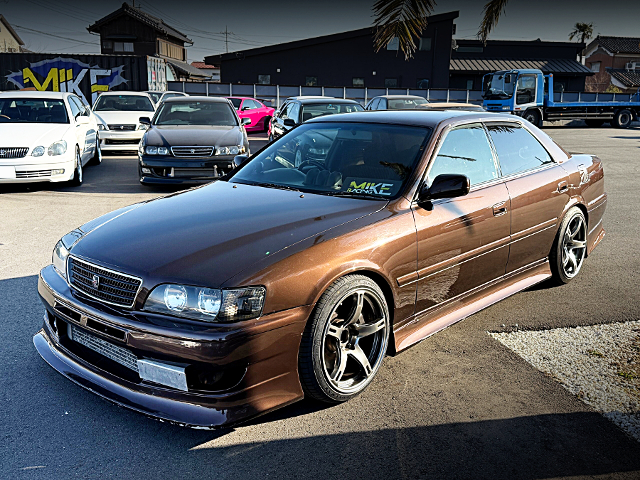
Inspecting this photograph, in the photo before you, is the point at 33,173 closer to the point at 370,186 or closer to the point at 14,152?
the point at 14,152

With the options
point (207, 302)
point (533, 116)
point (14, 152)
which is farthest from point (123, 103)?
point (533, 116)

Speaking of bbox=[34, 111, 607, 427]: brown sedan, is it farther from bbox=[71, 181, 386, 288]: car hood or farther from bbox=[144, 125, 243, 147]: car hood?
bbox=[144, 125, 243, 147]: car hood

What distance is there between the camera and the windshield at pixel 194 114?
11.3 metres

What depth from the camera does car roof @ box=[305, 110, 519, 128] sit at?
14.0ft

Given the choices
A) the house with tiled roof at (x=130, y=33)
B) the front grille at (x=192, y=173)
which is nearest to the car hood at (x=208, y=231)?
the front grille at (x=192, y=173)

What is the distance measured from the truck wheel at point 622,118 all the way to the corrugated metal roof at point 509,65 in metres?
13.3

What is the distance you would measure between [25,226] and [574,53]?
49.5m

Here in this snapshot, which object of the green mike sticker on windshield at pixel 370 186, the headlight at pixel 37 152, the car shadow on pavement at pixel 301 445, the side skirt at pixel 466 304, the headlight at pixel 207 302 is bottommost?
the car shadow on pavement at pixel 301 445

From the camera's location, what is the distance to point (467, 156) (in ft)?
14.0

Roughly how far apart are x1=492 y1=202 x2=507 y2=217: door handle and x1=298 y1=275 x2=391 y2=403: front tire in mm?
1294

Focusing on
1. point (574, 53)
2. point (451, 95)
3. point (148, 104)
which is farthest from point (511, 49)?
point (148, 104)

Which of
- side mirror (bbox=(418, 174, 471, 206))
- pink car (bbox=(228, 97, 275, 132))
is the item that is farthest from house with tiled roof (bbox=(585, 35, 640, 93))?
side mirror (bbox=(418, 174, 471, 206))

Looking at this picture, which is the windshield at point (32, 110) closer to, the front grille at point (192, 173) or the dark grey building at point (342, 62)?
the front grille at point (192, 173)

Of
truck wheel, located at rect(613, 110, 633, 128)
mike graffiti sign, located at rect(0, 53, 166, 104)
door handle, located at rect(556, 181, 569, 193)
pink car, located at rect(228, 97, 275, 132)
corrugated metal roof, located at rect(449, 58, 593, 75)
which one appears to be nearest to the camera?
door handle, located at rect(556, 181, 569, 193)
